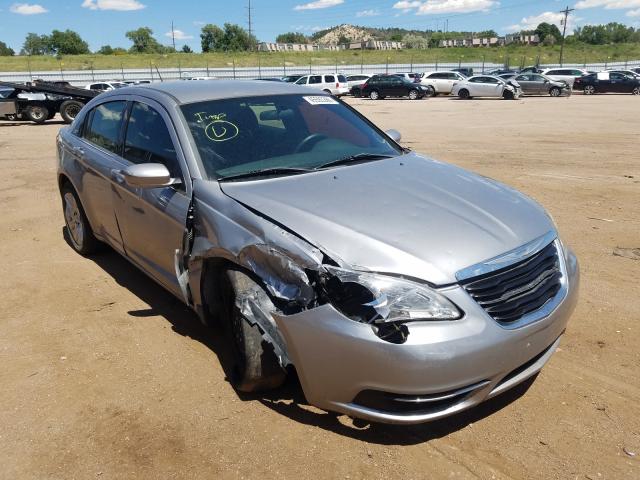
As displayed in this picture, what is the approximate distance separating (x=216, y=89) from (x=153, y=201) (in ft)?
3.31

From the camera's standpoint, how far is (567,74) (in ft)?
115

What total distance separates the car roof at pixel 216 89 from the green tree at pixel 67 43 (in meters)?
119

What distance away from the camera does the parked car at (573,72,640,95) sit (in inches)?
1254

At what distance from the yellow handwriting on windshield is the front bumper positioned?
1.45 metres

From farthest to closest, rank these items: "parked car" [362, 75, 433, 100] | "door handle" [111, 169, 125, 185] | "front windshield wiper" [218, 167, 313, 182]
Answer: "parked car" [362, 75, 433, 100] → "door handle" [111, 169, 125, 185] → "front windshield wiper" [218, 167, 313, 182]

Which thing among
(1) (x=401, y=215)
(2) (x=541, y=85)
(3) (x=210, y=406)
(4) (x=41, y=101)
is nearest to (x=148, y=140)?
(3) (x=210, y=406)

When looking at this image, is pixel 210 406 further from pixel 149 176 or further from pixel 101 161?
pixel 101 161

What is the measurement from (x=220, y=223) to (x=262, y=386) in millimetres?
934

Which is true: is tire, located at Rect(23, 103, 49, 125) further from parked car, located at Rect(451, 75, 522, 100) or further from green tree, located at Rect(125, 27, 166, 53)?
green tree, located at Rect(125, 27, 166, 53)

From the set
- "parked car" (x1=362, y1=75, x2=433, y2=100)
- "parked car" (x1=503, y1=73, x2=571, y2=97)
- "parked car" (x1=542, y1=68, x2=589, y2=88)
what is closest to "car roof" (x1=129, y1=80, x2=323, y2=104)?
"parked car" (x1=362, y1=75, x2=433, y2=100)

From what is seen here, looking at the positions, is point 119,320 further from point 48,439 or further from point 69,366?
point 48,439

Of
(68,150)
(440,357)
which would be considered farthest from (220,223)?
(68,150)

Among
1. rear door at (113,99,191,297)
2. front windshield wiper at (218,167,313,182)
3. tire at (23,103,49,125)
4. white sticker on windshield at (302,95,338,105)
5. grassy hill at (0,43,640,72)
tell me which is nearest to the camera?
front windshield wiper at (218,167,313,182)

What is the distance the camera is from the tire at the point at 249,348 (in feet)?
9.16
